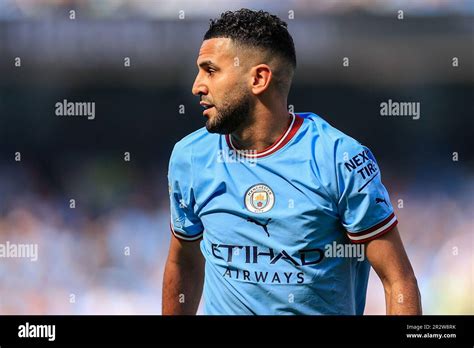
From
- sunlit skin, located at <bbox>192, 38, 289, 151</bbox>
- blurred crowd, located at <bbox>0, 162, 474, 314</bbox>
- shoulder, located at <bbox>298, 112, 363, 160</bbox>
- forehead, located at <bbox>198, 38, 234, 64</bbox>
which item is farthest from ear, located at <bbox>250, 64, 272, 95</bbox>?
blurred crowd, located at <bbox>0, 162, 474, 314</bbox>

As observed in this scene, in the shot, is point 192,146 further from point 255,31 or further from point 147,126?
point 147,126

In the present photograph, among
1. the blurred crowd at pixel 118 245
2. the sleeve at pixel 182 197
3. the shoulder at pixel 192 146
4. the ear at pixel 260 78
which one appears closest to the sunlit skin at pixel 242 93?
the ear at pixel 260 78

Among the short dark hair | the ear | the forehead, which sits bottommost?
the ear

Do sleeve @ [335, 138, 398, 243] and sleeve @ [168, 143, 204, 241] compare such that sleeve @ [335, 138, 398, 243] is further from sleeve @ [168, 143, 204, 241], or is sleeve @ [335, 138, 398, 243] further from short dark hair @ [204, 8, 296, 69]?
sleeve @ [168, 143, 204, 241]

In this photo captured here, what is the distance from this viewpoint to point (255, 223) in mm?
2965

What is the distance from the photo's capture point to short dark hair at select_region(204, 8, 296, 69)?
302 cm

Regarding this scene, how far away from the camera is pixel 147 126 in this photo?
19.3ft

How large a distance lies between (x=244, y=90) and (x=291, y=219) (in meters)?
0.57

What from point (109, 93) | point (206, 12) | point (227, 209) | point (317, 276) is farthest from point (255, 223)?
point (109, 93)

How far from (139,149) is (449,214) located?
98.1 inches

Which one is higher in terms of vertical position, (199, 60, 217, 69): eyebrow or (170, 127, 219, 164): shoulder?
(199, 60, 217, 69): eyebrow

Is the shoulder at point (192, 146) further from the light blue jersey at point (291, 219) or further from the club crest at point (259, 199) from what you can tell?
the club crest at point (259, 199)

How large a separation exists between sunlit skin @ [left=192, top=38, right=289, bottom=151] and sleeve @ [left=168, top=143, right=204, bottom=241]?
0.76ft

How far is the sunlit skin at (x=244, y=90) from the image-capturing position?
119 inches
